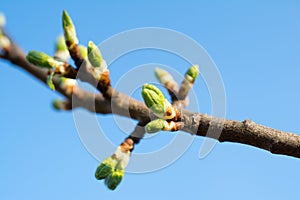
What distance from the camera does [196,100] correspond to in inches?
65.7

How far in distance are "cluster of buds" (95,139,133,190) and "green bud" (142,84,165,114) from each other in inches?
8.8

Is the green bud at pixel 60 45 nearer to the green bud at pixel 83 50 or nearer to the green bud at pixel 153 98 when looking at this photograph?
the green bud at pixel 83 50

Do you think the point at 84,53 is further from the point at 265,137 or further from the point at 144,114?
the point at 265,137

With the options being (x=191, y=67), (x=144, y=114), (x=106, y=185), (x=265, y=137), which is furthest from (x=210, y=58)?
(x=106, y=185)

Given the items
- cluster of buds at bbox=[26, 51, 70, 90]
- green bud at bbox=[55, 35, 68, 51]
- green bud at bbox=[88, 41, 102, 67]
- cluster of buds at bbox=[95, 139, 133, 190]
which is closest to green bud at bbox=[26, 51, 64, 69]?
cluster of buds at bbox=[26, 51, 70, 90]

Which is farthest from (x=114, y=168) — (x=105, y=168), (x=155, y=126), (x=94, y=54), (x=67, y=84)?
(x=67, y=84)

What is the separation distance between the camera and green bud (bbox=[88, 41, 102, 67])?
1416 mm

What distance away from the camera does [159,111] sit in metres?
1.30

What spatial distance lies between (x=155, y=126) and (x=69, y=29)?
456 mm

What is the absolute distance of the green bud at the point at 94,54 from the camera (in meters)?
1.42

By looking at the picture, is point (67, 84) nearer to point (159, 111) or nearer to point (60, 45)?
point (60, 45)

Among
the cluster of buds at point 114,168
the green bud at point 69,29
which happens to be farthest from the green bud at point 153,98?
the green bud at point 69,29

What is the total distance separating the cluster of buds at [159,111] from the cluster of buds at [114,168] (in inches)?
8.4

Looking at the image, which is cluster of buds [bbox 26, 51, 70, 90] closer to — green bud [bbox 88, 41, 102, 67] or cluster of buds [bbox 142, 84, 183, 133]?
green bud [bbox 88, 41, 102, 67]
